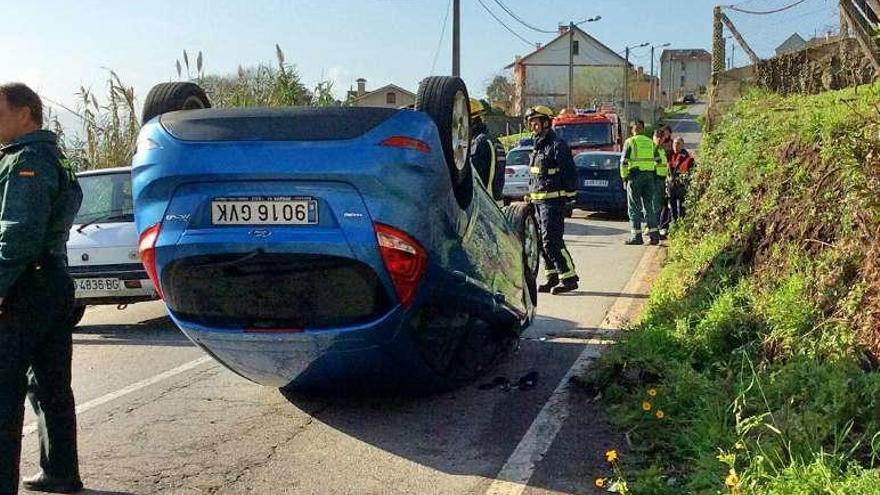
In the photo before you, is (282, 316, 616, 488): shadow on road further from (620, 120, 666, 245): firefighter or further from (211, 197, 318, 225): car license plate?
(620, 120, 666, 245): firefighter

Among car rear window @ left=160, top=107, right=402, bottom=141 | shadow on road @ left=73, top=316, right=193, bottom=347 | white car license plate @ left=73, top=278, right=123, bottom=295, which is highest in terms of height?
car rear window @ left=160, top=107, right=402, bottom=141

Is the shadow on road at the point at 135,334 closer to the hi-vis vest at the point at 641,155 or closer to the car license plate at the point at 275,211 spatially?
the car license plate at the point at 275,211

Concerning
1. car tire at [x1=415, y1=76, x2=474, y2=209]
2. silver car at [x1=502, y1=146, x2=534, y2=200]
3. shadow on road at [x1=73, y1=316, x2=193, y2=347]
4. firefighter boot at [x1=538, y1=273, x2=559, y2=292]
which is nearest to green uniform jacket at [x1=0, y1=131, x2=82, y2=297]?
car tire at [x1=415, y1=76, x2=474, y2=209]

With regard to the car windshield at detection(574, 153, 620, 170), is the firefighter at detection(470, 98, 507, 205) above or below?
above

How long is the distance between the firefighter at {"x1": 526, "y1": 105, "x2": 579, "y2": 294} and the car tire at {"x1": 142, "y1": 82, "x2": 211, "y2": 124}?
→ 418 centimetres

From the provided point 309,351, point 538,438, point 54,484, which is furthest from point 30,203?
point 538,438

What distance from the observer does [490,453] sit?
4.60m

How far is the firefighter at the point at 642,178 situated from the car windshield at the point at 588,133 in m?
10.8

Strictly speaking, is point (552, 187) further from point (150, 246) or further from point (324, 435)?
point (150, 246)

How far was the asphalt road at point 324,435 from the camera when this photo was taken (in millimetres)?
4266

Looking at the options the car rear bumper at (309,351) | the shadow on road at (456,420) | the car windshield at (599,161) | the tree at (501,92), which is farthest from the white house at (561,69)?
the car rear bumper at (309,351)

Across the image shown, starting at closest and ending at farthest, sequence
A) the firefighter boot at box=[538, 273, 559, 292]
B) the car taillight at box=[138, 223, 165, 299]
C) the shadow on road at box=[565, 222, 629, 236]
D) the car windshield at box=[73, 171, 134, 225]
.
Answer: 1. the car taillight at box=[138, 223, 165, 299]
2. the car windshield at box=[73, 171, 134, 225]
3. the firefighter boot at box=[538, 273, 559, 292]
4. the shadow on road at box=[565, 222, 629, 236]

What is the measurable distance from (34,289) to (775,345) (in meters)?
3.87

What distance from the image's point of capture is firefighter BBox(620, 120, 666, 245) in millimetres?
13266
